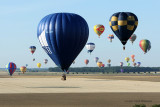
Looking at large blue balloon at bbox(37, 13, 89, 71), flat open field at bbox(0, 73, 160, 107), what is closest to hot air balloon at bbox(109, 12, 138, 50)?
large blue balloon at bbox(37, 13, 89, 71)

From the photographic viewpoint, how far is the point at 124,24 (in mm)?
69188

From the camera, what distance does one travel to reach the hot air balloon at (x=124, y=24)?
69.2 meters

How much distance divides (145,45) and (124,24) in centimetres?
4931

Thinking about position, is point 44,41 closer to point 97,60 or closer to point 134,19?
point 134,19

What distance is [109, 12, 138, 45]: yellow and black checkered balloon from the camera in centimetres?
6925

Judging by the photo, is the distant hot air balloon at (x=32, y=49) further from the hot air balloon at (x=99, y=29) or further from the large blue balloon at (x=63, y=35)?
the large blue balloon at (x=63, y=35)

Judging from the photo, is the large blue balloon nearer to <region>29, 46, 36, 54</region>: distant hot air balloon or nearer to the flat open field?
the flat open field

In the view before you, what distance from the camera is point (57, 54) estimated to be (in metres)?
59.5

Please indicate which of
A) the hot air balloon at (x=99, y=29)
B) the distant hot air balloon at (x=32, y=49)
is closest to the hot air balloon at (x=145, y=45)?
the hot air balloon at (x=99, y=29)

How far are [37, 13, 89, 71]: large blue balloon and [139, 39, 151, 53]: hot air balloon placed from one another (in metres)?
58.4
